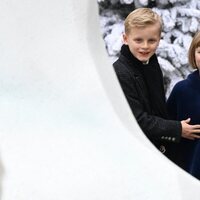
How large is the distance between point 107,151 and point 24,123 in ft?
0.58

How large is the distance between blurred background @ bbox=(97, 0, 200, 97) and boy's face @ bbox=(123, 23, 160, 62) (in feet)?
6.67

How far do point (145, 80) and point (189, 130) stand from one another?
0.20m

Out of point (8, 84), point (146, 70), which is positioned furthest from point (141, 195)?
point (146, 70)

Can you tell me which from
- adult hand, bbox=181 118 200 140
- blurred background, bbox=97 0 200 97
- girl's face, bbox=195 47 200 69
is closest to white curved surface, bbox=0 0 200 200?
adult hand, bbox=181 118 200 140

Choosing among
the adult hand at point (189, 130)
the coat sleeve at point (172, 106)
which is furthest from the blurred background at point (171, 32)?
the adult hand at point (189, 130)

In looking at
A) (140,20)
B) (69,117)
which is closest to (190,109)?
(140,20)

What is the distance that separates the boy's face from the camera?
1862 mm

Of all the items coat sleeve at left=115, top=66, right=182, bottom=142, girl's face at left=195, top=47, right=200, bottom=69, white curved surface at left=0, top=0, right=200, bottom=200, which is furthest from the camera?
girl's face at left=195, top=47, right=200, bottom=69

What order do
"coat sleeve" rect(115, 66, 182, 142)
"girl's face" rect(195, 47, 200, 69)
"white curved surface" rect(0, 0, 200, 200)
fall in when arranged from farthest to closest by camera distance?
"girl's face" rect(195, 47, 200, 69) < "coat sleeve" rect(115, 66, 182, 142) < "white curved surface" rect(0, 0, 200, 200)

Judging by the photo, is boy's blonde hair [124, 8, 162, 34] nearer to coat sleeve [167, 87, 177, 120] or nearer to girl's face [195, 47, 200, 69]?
girl's face [195, 47, 200, 69]

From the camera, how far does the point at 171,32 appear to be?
13.3ft

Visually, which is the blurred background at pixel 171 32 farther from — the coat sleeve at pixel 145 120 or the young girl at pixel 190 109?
the coat sleeve at pixel 145 120

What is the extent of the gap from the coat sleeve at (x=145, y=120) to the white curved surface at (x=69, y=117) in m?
0.42

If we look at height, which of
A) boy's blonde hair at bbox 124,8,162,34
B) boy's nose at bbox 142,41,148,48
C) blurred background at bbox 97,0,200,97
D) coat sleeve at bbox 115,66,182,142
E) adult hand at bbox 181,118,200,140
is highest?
boy's blonde hair at bbox 124,8,162,34
